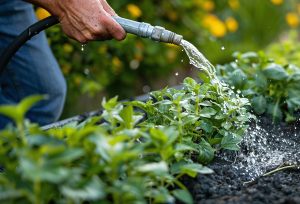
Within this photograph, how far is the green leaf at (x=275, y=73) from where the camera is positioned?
255 cm

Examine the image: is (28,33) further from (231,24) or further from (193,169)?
(231,24)

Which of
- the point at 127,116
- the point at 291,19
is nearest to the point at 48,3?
the point at 127,116

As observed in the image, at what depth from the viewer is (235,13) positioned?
4.86 meters

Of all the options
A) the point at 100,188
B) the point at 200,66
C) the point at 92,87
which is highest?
the point at 200,66

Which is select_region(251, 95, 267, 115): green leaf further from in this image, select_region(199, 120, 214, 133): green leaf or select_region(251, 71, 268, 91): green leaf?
select_region(199, 120, 214, 133): green leaf

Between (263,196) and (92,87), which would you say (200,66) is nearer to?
(263,196)

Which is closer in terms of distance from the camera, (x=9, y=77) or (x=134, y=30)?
(x=134, y=30)

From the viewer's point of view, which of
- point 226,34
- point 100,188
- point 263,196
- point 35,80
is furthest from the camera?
point 226,34

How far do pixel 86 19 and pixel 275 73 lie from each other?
2.81ft

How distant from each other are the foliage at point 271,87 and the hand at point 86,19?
0.63 metres

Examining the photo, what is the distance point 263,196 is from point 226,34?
327cm

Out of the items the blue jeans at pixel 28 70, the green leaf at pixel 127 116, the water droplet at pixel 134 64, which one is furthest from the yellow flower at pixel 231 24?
the green leaf at pixel 127 116

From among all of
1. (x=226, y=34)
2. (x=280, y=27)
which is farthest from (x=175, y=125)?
(x=280, y=27)

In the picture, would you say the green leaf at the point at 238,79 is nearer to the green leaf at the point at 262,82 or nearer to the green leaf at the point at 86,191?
the green leaf at the point at 262,82
